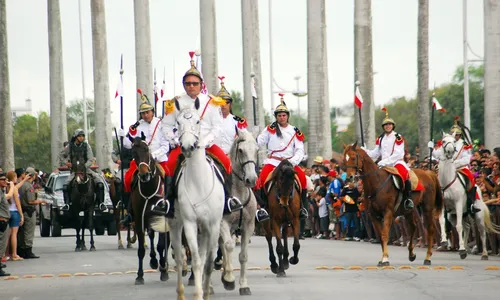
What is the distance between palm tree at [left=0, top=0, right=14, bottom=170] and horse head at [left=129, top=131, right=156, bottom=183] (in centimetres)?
2393

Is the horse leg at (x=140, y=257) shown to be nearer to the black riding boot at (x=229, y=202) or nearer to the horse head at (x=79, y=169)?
the black riding boot at (x=229, y=202)

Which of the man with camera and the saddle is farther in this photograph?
the man with camera

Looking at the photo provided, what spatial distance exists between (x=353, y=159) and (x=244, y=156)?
7.08 metres

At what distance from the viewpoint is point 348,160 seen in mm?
25750

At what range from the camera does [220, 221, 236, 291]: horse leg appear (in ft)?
59.7

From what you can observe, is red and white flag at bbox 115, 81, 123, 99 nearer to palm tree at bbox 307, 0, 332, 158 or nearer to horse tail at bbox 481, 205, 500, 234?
horse tail at bbox 481, 205, 500, 234

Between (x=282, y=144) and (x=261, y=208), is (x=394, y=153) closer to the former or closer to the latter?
(x=282, y=144)

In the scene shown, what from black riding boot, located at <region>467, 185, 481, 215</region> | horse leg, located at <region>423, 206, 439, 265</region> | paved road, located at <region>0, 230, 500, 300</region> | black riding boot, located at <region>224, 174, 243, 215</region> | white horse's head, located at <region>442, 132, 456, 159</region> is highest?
white horse's head, located at <region>442, 132, 456, 159</region>

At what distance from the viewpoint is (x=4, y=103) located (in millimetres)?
45875

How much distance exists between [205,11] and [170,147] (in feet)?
102

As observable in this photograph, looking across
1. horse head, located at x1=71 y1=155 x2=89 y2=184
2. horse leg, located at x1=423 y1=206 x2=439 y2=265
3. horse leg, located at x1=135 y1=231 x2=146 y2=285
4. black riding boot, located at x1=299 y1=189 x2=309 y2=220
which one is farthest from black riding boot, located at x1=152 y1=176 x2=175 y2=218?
horse head, located at x1=71 y1=155 x2=89 y2=184

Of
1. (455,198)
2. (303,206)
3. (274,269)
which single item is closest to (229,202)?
(274,269)

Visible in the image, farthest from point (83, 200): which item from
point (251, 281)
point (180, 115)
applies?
point (180, 115)

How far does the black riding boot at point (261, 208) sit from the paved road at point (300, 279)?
1039 mm
